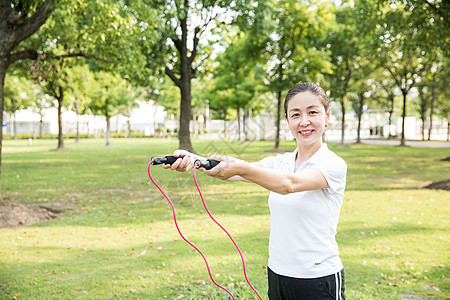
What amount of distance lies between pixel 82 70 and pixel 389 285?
29273mm

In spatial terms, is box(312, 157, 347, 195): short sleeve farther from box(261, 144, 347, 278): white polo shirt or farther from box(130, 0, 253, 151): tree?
box(130, 0, 253, 151): tree

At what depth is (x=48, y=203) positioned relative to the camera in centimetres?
1126

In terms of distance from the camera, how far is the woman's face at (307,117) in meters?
2.38

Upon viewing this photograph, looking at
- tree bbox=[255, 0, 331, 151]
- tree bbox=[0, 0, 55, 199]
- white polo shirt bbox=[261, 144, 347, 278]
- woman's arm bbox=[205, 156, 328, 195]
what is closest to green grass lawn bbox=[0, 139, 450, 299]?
white polo shirt bbox=[261, 144, 347, 278]

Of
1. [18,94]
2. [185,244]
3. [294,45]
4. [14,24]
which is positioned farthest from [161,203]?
[18,94]

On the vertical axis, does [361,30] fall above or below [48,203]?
above

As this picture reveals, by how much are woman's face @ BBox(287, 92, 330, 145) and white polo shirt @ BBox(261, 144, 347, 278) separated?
120mm

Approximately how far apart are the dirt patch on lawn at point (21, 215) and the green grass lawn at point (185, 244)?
36 cm

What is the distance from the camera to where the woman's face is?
238cm

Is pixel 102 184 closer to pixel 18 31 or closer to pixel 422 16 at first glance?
pixel 18 31

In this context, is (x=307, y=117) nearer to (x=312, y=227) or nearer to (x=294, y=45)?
(x=312, y=227)

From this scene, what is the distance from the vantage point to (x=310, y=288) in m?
2.34

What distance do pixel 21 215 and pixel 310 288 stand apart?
8504mm

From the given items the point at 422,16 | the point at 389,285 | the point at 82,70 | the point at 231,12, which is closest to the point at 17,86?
the point at 82,70
